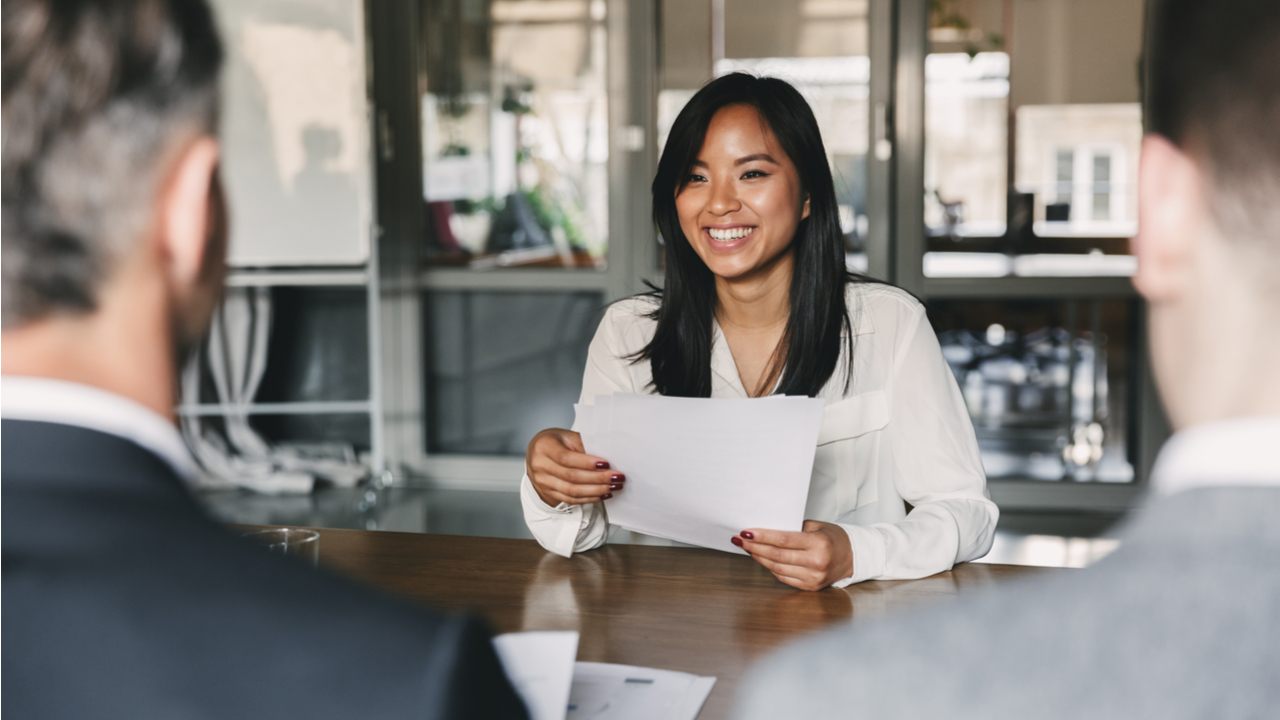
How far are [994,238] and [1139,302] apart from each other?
0.60 meters

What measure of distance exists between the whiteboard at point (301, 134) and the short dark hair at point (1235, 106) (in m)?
3.68

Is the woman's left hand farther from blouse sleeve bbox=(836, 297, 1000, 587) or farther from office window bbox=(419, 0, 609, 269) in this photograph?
Result: office window bbox=(419, 0, 609, 269)

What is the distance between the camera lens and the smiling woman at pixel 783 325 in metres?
1.56

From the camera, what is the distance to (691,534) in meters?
1.32

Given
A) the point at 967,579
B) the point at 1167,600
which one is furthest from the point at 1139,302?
the point at 1167,600

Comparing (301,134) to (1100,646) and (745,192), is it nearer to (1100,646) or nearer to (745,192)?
(745,192)

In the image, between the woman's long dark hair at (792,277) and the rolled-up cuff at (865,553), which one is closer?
the rolled-up cuff at (865,553)

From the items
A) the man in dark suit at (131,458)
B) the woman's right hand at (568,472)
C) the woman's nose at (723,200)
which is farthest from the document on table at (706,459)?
the man in dark suit at (131,458)

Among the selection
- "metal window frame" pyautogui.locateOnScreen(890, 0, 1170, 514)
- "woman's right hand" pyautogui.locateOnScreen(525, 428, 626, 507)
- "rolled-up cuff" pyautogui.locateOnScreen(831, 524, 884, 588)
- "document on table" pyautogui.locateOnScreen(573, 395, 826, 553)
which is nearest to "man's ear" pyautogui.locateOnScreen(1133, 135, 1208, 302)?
"document on table" pyautogui.locateOnScreen(573, 395, 826, 553)

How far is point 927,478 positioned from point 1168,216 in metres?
1.03

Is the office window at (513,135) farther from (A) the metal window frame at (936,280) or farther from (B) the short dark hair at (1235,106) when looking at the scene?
(B) the short dark hair at (1235,106)

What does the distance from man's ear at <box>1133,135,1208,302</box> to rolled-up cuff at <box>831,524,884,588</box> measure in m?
0.74

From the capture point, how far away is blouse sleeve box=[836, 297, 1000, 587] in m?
1.25

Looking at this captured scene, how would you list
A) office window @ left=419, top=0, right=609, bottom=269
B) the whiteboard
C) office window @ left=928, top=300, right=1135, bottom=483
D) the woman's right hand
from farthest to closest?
office window @ left=419, top=0, right=609, bottom=269 < office window @ left=928, top=300, right=1135, bottom=483 < the whiteboard < the woman's right hand
